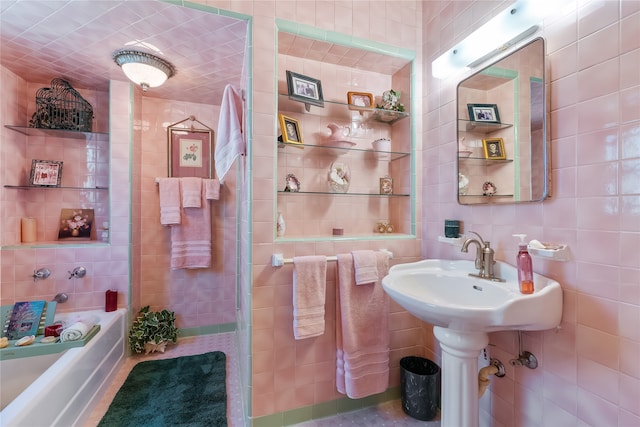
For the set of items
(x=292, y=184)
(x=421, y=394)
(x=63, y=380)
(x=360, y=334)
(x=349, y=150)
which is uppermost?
(x=349, y=150)

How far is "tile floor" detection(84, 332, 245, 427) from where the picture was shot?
1544 mm

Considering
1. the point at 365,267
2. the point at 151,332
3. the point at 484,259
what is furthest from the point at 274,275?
the point at 151,332

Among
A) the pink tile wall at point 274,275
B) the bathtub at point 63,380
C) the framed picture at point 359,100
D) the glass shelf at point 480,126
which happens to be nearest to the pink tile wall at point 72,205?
the bathtub at point 63,380

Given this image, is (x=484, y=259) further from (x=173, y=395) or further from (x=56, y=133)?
(x=56, y=133)

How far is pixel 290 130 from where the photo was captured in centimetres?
161

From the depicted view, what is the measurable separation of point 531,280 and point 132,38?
2.38 metres

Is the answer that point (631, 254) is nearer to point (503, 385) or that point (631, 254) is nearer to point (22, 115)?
point (503, 385)

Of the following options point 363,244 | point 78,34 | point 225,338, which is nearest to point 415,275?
point 363,244

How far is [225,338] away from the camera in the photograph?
250cm

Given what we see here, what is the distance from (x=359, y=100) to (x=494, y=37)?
0.77 m

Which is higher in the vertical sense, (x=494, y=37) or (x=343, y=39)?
(x=343, y=39)

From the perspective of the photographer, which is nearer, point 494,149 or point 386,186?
point 494,149

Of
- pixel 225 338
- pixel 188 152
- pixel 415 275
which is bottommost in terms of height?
pixel 225 338

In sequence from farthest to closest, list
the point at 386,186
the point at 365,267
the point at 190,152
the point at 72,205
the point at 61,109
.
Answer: the point at 190,152, the point at 72,205, the point at 61,109, the point at 386,186, the point at 365,267
